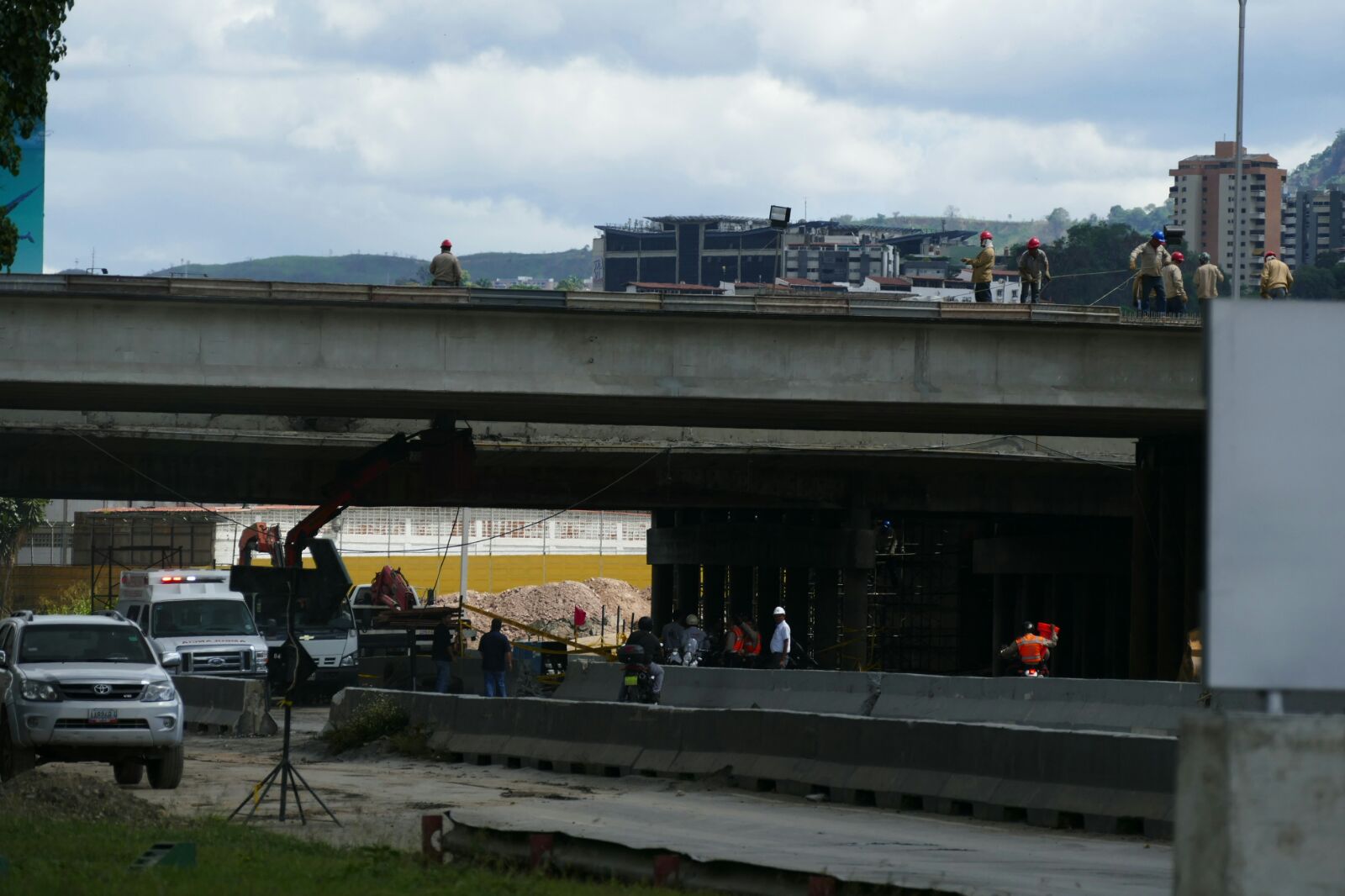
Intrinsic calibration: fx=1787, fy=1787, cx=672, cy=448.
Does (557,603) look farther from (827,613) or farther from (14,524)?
(827,613)

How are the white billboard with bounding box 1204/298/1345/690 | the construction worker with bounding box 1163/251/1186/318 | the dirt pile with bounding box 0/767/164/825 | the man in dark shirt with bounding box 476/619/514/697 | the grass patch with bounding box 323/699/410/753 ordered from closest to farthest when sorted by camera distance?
the white billboard with bounding box 1204/298/1345/690 < the dirt pile with bounding box 0/767/164/825 < the grass patch with bounding box 323/699/410/753 < the man in dark shirt with bounding box 476/619/514/697 < the construction worker with bounding box 1163/251/1186/318

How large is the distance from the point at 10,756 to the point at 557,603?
6566cm

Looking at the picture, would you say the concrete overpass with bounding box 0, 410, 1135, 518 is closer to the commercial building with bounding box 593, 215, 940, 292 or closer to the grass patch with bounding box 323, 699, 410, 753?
the grass patch with bounding box 323, 699, 410, 753

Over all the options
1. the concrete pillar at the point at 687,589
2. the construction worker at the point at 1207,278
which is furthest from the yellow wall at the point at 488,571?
the construction worker at the point at 1207,278

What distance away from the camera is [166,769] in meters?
19.5

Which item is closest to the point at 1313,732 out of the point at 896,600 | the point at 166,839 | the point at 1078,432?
the point at 166,839

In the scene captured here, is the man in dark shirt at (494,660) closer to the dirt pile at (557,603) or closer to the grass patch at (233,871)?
the grass patch at (233,871)

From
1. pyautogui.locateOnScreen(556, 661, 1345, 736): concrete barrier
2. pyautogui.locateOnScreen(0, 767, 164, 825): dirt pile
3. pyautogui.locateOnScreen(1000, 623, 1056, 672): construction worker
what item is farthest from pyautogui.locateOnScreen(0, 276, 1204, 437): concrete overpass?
pyautogui.locateOnScreen(0, 767, 164, 825): dirt pile

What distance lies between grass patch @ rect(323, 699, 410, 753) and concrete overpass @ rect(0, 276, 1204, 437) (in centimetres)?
760

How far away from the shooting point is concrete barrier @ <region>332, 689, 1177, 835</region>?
15000 millimetres

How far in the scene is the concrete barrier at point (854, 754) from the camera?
49.2 feet

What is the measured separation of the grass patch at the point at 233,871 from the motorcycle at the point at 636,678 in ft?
52.6

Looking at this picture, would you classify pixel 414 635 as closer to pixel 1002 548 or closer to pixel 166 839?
pixel 1002 548

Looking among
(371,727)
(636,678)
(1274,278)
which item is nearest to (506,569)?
(1274,278)
